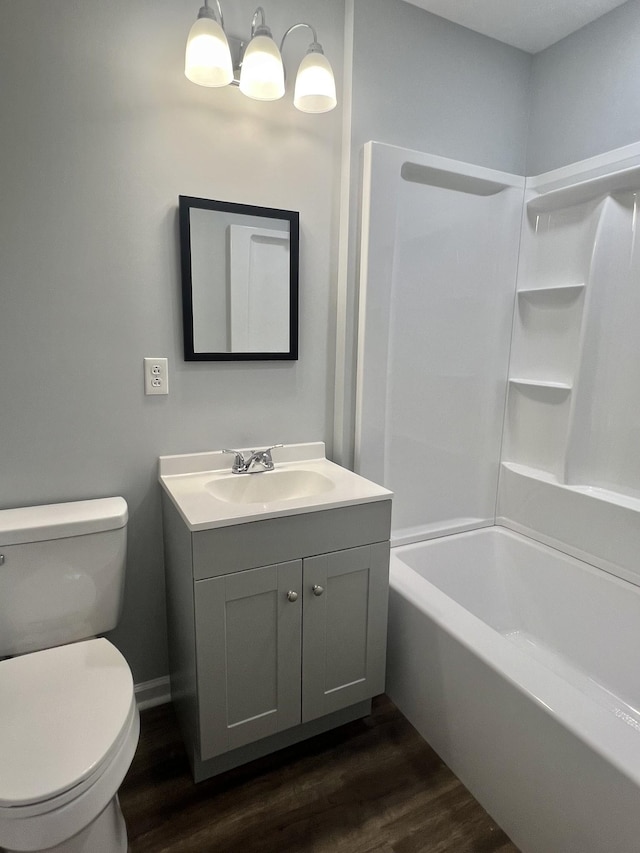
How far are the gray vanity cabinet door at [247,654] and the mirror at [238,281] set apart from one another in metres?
0.78

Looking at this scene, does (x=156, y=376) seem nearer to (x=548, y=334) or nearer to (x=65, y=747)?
(x=65, y=747)

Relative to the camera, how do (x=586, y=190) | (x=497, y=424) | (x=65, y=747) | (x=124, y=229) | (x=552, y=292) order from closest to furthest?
(x=65, y=747) → (x=124, y=229) → (x=586, y=190) → (x=552, y=292) → (x=497, y=424)

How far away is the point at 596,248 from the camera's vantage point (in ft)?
6.02

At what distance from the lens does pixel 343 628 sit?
1.57m

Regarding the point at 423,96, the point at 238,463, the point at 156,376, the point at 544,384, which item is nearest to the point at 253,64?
the point at 423,96

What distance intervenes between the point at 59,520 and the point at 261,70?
146cm

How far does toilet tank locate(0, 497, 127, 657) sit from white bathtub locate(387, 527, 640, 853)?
0.95 meters

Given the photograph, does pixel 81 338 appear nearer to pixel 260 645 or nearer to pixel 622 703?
pixel 260 645

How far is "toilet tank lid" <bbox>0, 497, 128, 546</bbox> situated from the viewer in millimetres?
1326

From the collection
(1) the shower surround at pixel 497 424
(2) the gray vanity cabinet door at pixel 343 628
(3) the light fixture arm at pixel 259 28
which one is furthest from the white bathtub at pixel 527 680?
(3) the light fixture arm at pixel 259 28

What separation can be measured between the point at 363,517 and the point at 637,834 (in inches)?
36.4

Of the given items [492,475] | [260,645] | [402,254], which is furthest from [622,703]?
[402,254]

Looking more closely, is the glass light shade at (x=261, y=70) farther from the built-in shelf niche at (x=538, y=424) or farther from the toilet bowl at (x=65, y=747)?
the toilet bowl at (x=65, y=747)

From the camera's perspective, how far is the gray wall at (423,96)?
175 centimetres
